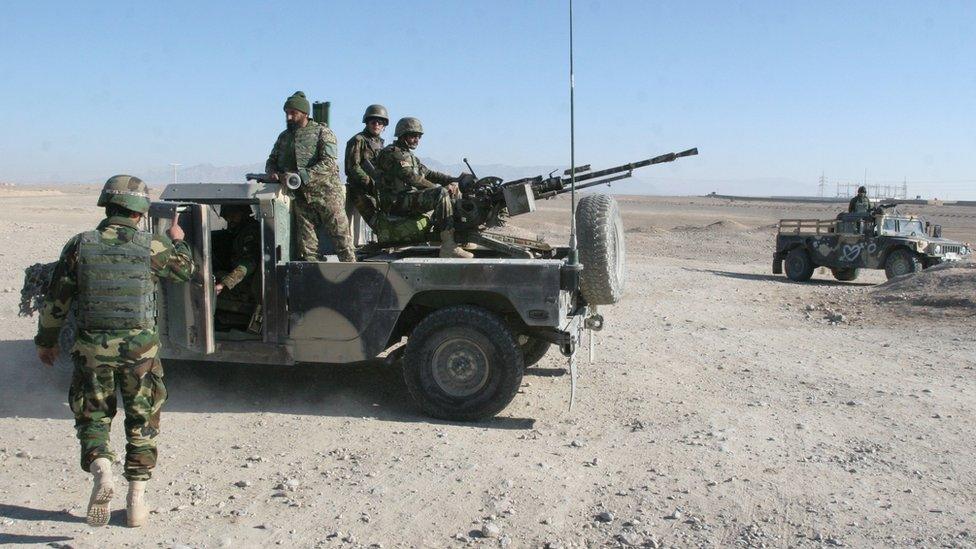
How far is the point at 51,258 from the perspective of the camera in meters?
13.8

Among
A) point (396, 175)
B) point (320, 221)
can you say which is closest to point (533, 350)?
point (396, 175)

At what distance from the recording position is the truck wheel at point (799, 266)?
60.2ft

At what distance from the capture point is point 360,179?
712 cm

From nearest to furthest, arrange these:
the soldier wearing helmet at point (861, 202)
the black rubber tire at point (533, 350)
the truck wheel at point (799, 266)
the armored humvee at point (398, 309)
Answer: the armored humvee at point (398, 309) → the black rubber tire at point (533, 350) → the soldier wearing helmet at point (861, 202) → the truck wheel at point (799, 266)

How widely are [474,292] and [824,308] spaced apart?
25.6 ft

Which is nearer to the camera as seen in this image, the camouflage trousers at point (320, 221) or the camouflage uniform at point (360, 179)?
the camouflage trousers at point (320, 221)

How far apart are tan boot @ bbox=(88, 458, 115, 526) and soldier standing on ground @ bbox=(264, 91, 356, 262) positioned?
245 centimetres

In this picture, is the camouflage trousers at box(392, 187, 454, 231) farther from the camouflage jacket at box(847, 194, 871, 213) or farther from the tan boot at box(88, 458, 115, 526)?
the camouflage jacket at box(847, 194, 871, 213)

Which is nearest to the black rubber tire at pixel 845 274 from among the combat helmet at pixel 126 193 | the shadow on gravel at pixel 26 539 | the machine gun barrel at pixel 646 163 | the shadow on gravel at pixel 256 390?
the machine gun barrel at pixel 646 163

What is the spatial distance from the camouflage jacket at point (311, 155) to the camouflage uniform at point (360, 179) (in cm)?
71

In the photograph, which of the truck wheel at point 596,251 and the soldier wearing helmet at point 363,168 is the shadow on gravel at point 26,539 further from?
the soldier wearing helmet at point 363,168

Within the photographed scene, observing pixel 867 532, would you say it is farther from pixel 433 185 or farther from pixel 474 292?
pixel 433 185

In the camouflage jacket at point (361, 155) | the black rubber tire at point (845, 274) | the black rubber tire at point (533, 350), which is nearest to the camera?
the camouflage jacket at point (361, 155)

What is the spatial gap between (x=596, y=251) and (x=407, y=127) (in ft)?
6.86
